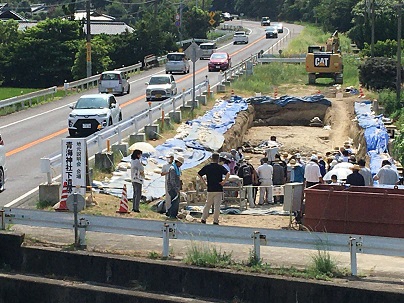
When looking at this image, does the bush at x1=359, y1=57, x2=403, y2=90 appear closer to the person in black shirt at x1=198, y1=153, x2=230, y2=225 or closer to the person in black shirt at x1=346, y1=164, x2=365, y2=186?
the person in black shirt at x1=346, y1=164, x2=365, y2=186

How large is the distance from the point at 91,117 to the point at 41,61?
1623 inches

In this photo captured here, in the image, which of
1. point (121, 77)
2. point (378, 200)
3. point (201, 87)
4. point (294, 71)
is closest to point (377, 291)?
point (378, 200)

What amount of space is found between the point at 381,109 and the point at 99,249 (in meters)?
25.5

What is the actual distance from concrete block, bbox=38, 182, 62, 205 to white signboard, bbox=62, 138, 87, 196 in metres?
0.39

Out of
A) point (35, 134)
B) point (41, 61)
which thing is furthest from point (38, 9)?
point (35, 134)

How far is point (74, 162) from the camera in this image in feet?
62.8

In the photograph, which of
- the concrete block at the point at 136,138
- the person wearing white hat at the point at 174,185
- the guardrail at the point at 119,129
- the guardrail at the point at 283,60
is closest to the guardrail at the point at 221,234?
the person wearing white hat at the point at 174,185

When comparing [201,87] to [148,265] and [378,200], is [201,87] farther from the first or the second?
[148,265]

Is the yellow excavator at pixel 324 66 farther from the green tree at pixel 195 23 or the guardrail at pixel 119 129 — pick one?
the green tree at pixel 195 23

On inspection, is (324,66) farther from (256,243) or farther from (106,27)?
(106,27)

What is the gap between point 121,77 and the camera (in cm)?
4912

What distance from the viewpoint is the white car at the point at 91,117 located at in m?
32.4

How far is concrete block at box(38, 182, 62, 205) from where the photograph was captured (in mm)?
19500

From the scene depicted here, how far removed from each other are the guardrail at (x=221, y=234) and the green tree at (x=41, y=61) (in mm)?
57397
